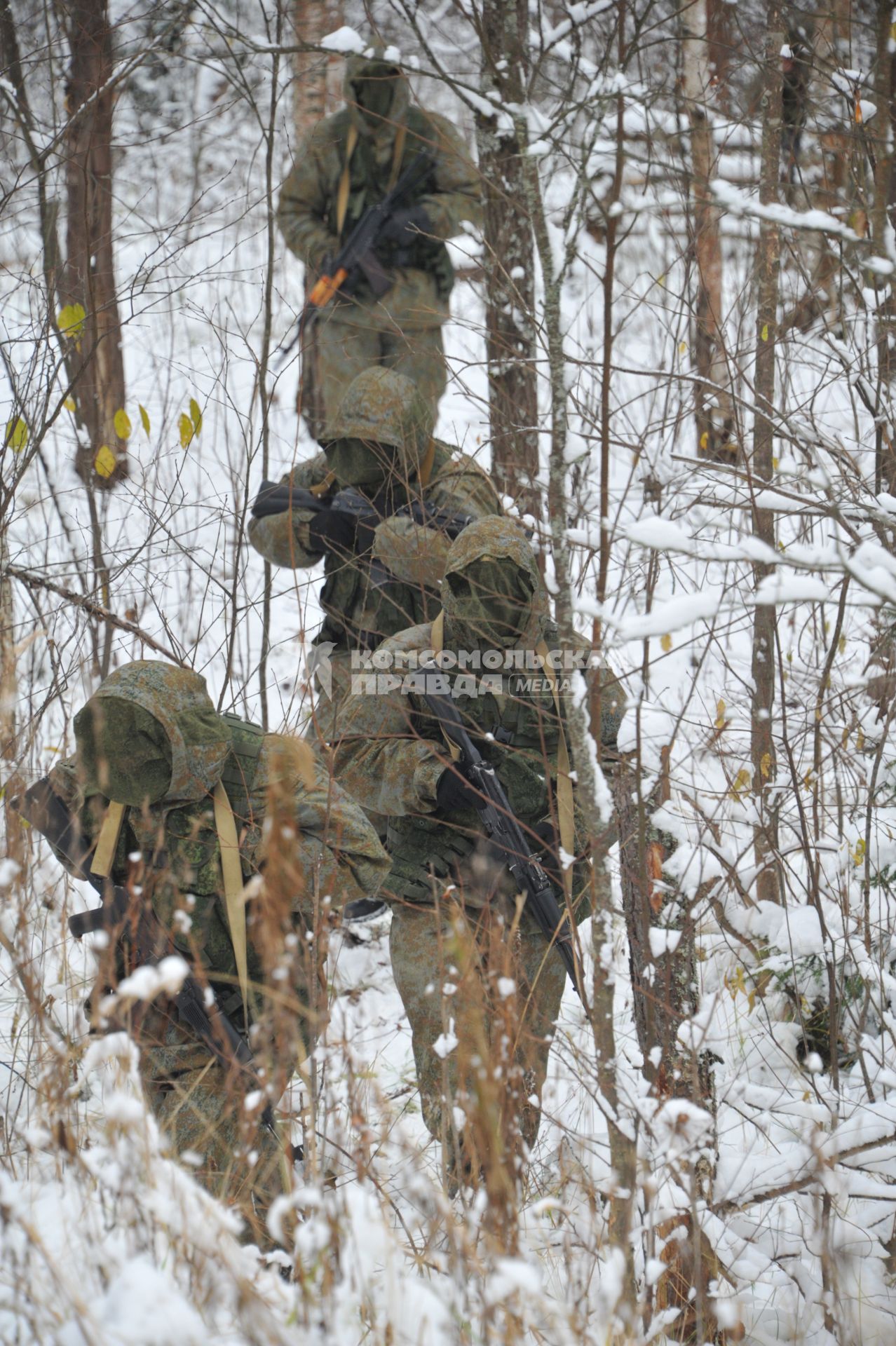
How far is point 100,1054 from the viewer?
1618 millimetres

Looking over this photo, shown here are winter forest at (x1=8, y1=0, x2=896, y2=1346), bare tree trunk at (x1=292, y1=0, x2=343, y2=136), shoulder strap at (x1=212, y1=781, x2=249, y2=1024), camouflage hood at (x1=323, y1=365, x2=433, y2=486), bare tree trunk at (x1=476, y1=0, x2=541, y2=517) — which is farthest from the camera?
bare tree trunk at (x1=292, y1=0, x2=343, y2=136)

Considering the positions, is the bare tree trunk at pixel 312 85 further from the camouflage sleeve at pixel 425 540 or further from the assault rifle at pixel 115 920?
the assault rifle at pixel 115 920

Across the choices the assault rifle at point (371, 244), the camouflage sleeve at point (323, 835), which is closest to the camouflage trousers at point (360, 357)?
the assault rifle at point (371, 244)

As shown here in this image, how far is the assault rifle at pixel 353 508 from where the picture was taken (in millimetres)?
4137

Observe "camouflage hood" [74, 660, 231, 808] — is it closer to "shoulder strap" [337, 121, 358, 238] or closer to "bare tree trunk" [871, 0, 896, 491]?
"bare tree trunk" [871, 0, 896, 491]

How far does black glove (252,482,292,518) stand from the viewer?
4297 millimetres

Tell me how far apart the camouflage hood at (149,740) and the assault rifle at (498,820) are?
63cm

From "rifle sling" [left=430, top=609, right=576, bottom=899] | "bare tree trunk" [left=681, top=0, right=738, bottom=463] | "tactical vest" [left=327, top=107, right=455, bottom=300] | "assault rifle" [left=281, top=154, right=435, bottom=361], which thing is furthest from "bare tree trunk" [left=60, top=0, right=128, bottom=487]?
"bare tree trunk" [left=681, top=0, right=738, bottom=463]

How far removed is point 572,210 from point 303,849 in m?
1.68

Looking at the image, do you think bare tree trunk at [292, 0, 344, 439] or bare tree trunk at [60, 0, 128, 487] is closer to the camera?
bare tree trunk at [60, 0, 128, 487]

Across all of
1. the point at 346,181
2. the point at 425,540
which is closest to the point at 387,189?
the point at 346,181

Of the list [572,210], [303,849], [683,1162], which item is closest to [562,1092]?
[303,849]

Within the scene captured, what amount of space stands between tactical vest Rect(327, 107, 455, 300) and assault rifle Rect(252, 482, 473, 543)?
2.06 meters

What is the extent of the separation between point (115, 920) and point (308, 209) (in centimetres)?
448
